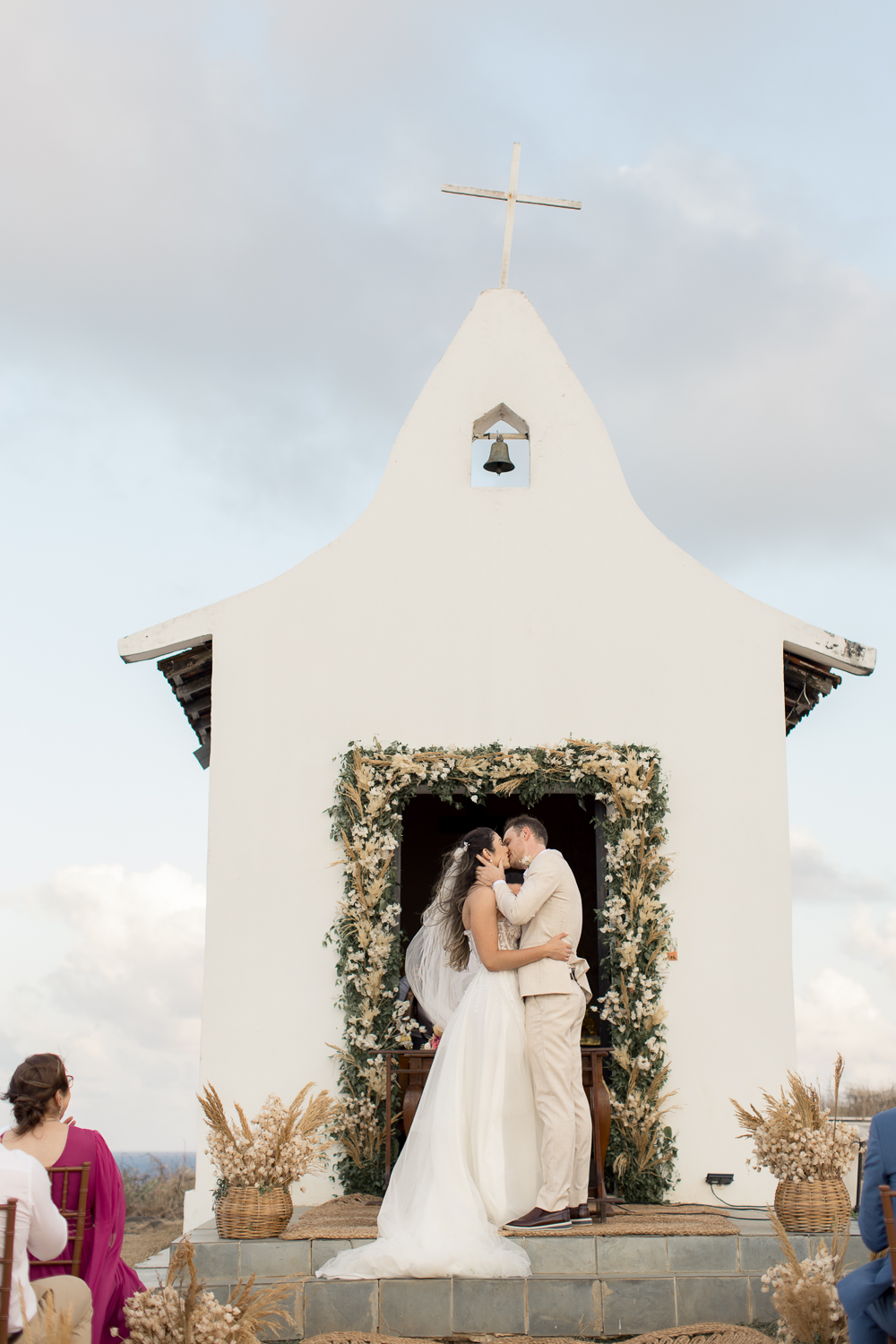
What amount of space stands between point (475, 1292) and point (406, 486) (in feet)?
18.1

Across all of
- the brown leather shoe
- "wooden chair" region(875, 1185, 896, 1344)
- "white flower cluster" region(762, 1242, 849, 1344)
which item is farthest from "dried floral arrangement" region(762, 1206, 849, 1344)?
the brown leather shoe

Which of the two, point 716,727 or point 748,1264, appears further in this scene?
point 716,727

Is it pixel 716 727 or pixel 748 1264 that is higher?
pixel 716 727

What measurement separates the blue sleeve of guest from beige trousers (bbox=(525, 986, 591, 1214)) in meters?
2.61

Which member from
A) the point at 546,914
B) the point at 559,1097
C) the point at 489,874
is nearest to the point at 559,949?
the point at 546,914

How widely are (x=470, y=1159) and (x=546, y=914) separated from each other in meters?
1.36

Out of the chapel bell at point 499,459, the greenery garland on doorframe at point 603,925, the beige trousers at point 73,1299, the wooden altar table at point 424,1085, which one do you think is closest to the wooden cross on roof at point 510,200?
the chapel bell at point 499,459

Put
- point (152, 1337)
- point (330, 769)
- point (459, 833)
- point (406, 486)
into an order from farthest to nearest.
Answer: point (459, 833) → point (406, 486) → point (330, 769) → point (152, 1337)

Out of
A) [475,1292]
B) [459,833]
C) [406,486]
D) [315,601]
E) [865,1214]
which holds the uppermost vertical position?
[406,486]

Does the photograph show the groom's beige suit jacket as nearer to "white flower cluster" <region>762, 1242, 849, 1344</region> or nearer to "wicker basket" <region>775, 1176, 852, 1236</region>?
"wicker basket" <region>775, 1176, 852, 1236</region>

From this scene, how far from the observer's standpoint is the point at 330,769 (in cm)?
853

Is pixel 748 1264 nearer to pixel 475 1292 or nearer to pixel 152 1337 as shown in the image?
pixel 475 1292

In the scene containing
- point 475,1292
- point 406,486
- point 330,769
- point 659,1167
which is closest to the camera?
point 475,1292

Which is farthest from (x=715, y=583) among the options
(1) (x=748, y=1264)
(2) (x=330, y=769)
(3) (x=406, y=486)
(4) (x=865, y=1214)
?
(4) (x=865, y=1214)
